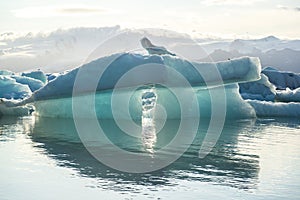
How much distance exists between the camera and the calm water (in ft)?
21.6

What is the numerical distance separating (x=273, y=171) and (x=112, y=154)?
3.03 metres

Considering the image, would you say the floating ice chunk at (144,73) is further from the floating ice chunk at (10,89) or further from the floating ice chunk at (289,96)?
the floating ice chunk at (10,89)

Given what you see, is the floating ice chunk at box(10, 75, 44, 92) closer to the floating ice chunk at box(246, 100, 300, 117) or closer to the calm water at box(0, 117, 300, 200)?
the floating ice chunk at box(246, 100, 300, 117)

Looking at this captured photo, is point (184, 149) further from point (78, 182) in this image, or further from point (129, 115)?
point (129, 115)

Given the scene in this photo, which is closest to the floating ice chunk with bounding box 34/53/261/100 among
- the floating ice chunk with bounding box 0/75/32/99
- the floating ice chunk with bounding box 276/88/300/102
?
the floating ice chunk with bounding box 276/88/300/102

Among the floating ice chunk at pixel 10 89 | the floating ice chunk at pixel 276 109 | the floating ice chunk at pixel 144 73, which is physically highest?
the floating ice chunk at pixel 144 73

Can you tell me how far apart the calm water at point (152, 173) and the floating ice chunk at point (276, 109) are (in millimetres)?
8279

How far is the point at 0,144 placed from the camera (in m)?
11.1

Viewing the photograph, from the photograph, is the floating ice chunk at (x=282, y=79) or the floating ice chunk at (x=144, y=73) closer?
the floating ice chunk at (x=144, y=73)

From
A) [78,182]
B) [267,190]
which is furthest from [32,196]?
[267,190]

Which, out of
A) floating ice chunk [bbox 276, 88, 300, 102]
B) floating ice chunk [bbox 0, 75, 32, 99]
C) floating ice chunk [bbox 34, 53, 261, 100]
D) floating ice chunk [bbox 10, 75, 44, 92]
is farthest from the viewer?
floating ice chunk [bbox 10, 75, 44, 92]

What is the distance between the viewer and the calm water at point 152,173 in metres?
6.60

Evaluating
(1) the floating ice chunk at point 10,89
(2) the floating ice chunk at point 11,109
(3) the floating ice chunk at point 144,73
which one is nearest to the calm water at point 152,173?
(3) the floating ice chunk at point 144,73

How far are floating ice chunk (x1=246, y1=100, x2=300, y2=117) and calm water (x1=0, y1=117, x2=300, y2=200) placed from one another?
326 inches
